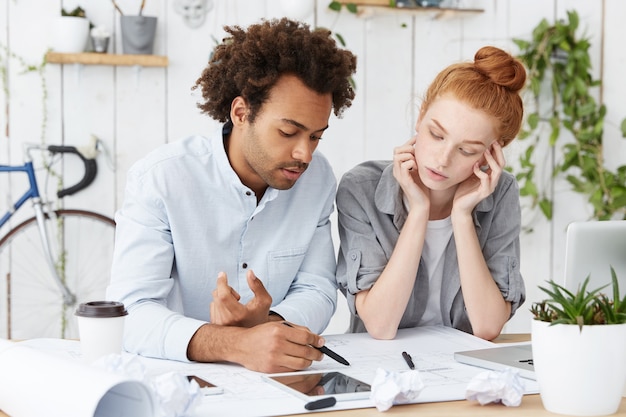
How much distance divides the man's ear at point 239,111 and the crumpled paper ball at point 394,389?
82 centimetres

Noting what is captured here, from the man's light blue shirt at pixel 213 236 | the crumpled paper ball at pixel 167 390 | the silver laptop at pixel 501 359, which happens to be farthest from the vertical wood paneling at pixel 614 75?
the crumpled paper ball at pixel 167 390

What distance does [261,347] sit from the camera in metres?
1.31

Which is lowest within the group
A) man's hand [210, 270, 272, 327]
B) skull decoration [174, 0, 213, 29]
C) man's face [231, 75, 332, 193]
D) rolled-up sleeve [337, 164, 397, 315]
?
man's hand [210, 270, 272, 327]

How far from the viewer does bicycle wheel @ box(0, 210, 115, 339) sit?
10.8ft

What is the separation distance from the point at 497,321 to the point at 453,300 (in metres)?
0.13

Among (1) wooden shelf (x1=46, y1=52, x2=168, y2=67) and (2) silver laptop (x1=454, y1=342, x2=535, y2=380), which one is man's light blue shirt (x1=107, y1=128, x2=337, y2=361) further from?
(1) wooden shelf (x1=46, y1=52, x2=168, y2=67)

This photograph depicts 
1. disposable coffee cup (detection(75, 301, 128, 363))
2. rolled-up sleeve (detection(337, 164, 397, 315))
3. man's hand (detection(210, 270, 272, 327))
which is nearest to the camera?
disposable coffee cup (detection(75, 301, 128, 363))

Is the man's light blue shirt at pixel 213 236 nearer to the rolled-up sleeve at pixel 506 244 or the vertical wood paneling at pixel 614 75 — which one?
the rolled-up sleeve at pixel 506 244

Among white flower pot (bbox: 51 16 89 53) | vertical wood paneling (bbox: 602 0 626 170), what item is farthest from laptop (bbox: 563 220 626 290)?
vertical wood paneling (bbox: 602 0 626 170)

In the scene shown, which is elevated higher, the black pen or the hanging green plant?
the hanging green plant

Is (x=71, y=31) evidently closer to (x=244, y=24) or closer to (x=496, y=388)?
(x=244, y=24)

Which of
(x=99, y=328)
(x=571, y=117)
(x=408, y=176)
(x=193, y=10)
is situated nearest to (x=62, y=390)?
(x=99, y=328)

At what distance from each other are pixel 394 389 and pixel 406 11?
2.66m

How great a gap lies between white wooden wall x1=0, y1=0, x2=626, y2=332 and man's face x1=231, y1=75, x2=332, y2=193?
1584 mm
